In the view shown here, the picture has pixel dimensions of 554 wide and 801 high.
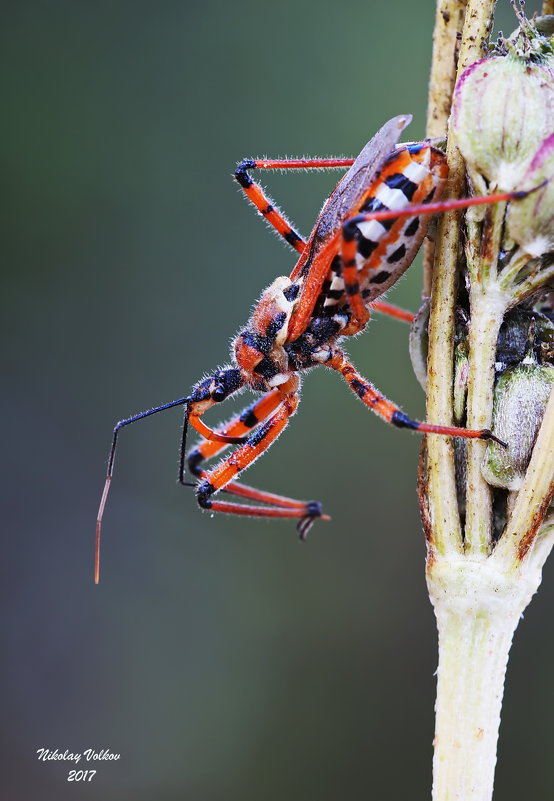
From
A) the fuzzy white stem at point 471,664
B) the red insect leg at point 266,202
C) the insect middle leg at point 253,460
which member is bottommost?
the fuzzy white stem at point 471,664

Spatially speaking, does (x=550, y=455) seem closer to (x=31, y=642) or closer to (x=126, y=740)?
(x=126, y=740)

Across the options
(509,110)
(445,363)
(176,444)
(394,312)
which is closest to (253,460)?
(394,312)

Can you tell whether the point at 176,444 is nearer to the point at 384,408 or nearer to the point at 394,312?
the point at 394,312

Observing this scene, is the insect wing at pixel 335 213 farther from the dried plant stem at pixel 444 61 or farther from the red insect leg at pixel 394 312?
the red insect leg at pixel 394 312

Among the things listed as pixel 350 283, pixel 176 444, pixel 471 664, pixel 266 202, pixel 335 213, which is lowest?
pixel 471 664

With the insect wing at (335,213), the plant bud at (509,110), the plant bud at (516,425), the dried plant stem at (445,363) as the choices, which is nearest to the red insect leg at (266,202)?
the insect wing at (335,213)
